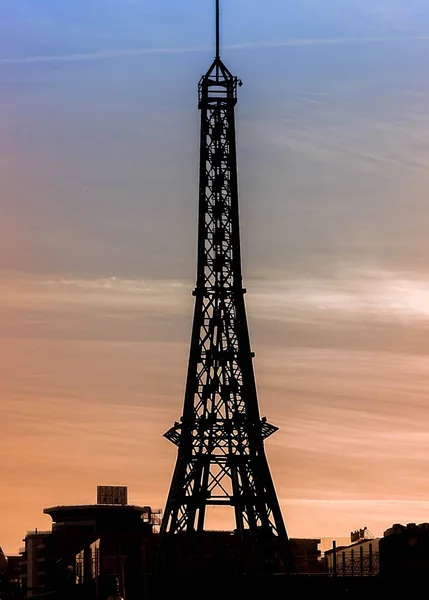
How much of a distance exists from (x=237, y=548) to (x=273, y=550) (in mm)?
4504

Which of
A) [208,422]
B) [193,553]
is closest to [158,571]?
[193,553]

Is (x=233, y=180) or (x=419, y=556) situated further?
(x=233, y=180)

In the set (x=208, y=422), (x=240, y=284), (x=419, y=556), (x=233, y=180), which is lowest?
(x=419, y=556)

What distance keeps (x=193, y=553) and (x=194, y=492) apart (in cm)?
520

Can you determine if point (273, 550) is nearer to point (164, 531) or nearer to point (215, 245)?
point (164, 531)

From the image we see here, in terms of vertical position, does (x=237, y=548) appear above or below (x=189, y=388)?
below

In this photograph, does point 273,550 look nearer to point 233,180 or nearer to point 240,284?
point 240,284

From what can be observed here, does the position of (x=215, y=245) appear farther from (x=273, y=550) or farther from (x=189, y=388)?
(x=273, y=550)

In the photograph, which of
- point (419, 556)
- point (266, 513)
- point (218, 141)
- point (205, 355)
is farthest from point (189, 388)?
point (419, 556)

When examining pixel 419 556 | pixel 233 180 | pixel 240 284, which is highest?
pixel 233 180

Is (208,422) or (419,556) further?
(208,422)

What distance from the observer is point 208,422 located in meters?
145

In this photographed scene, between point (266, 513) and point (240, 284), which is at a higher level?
point (240, 284)

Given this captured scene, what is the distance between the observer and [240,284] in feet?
479
